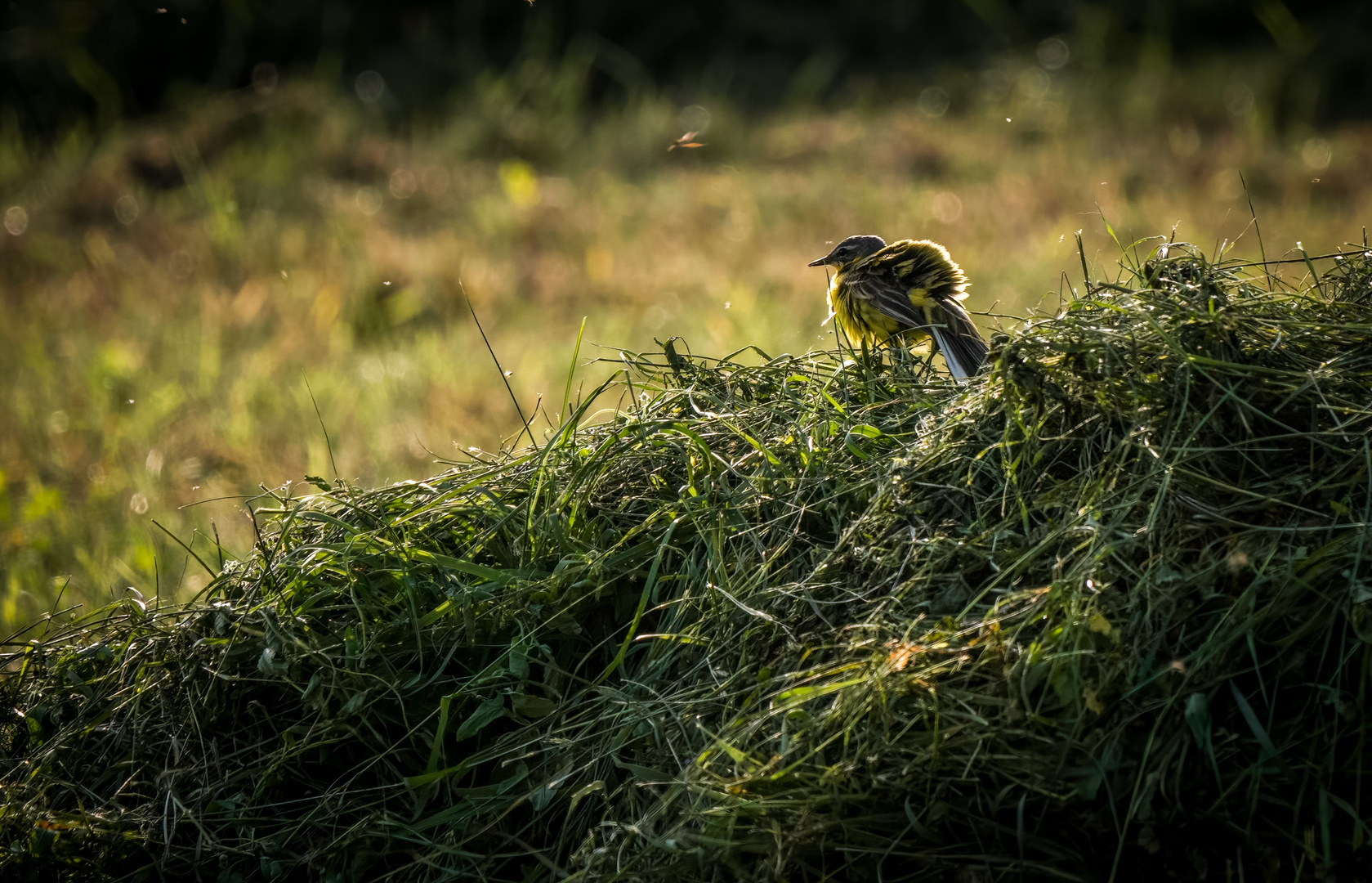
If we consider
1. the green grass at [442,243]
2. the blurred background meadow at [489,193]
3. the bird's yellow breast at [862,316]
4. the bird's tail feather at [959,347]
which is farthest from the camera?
the blurred background meadow at [489,193]

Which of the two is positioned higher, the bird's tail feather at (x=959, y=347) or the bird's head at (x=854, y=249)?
the bird's head at (x=854, y=249)

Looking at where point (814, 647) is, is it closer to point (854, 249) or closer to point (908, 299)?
point (908, 299)

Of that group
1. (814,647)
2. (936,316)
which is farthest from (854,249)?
(814,647)

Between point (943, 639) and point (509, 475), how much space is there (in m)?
1.19

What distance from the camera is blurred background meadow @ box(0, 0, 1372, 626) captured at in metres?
5.70

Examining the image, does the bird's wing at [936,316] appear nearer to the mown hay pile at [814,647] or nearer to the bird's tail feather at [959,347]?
the bird's tail feather at [959,347]

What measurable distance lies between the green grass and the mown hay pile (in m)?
1.67

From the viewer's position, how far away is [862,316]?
3256 millimetres

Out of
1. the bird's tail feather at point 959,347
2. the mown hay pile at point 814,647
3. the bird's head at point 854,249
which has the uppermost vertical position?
the bird's head at point 854,249

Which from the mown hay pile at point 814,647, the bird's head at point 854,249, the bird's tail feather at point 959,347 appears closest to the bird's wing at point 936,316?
the bird's tail feather at point 959,347

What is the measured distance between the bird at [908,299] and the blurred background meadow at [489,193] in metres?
0.56

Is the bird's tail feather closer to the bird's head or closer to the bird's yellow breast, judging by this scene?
the bird's yellow breast

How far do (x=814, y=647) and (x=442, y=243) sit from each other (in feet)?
24.7

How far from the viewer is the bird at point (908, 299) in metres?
2.88
